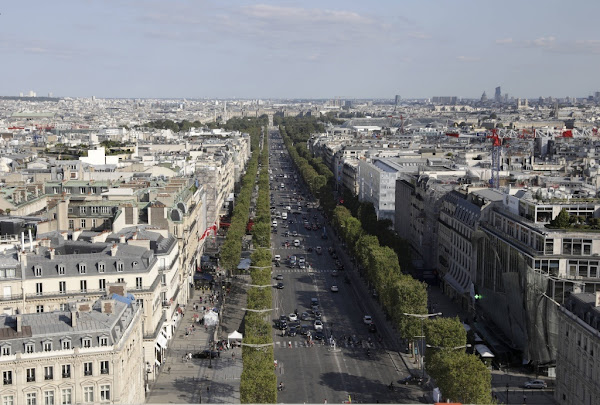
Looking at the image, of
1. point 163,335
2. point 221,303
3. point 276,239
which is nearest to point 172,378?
point 163,335

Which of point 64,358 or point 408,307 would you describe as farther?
point 408,307

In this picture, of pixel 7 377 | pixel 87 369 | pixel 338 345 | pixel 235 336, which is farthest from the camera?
pixel 338 345

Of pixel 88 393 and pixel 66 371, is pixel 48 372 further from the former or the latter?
pixel 88 393

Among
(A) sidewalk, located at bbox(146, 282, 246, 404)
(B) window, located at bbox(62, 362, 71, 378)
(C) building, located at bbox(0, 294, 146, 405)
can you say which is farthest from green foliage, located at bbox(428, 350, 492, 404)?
(B) window, located at bbox(62, 362, 71, 378)

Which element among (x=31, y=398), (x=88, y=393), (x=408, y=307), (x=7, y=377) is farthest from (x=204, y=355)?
(x=7, y=377)

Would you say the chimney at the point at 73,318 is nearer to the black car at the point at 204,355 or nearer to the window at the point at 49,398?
the window at the point at 49,398

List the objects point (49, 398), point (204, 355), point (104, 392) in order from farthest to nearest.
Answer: point (204, 355)
point (104, 392)
point (49, 398)

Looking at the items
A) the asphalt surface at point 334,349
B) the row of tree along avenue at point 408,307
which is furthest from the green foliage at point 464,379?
the asphalt surface at point 334,349
